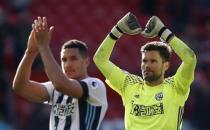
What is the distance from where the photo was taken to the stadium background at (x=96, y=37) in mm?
12352

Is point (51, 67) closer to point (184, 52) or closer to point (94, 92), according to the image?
point (94, 92)

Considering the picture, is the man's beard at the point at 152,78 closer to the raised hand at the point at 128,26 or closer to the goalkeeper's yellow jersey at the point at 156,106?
the goalkeeper's yellow jersey at the point at 156,106

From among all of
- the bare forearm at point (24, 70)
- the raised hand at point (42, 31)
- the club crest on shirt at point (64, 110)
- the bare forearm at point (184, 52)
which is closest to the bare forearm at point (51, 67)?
the raised hand at point (42, 31)

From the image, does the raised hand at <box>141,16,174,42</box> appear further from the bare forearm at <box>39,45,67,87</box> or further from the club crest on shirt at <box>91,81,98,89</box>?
the bare forearm at <box>39,45,67,87</box>

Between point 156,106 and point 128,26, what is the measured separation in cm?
76

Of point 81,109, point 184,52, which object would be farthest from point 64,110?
point 184,52

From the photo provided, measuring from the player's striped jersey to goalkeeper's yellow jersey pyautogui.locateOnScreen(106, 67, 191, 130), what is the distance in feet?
1.08

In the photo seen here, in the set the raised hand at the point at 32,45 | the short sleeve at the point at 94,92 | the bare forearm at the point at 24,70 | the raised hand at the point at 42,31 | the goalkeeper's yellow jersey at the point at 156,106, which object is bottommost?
the goalkeeper's yellow jersey at the point at 156,106

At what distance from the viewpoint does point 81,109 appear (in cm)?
670

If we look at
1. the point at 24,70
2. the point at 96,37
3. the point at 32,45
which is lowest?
the point at 96,37

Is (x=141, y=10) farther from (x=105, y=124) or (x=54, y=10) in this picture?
(x=105, y=124)

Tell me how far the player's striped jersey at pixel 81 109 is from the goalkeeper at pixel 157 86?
1.21 ft

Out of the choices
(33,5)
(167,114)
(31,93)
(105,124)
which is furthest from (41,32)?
(33,5)

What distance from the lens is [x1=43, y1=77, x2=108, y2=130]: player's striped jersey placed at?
262 inches
